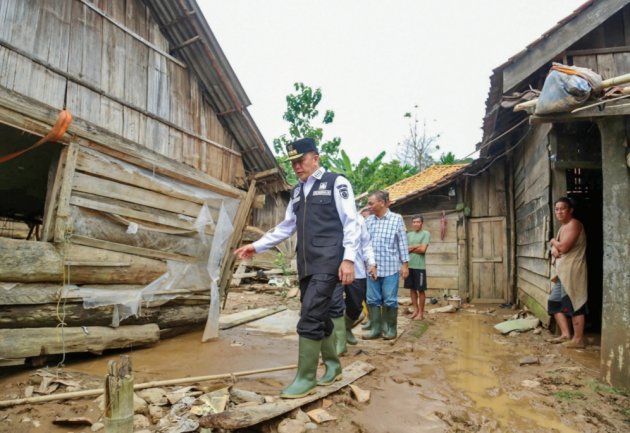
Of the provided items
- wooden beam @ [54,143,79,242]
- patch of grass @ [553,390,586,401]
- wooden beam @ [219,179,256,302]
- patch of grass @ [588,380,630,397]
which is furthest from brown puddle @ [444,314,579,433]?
wooden beam @ [54,143,79,242]

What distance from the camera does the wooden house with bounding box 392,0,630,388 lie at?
12.2ft

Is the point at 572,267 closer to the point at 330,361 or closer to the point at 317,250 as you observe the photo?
the point at 330,361

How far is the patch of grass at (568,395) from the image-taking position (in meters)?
3.32

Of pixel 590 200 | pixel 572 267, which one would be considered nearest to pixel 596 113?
pixel 572 267

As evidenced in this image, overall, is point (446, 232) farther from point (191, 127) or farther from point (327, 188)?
point (327, 188)

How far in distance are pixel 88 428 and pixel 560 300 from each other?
215 inches

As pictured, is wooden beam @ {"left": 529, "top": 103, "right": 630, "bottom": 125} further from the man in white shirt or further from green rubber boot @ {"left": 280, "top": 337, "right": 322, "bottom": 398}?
green rubber boot @ {"left": 280, "top": 337, "right": 322, "bottom": 398}

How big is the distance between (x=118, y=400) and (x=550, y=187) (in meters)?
6.20

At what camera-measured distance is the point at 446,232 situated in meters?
11.1

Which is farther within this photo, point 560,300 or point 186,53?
point 186,53

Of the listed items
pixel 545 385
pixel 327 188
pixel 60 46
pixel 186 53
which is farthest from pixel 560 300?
pixel 60 46

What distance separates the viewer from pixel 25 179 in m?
6.30

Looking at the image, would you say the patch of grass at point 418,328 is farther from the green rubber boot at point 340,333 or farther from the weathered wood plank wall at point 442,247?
the weathered wood plank wall at point 442,247

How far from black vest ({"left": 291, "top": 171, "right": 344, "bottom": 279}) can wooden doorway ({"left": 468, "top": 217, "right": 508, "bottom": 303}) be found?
333 inches
